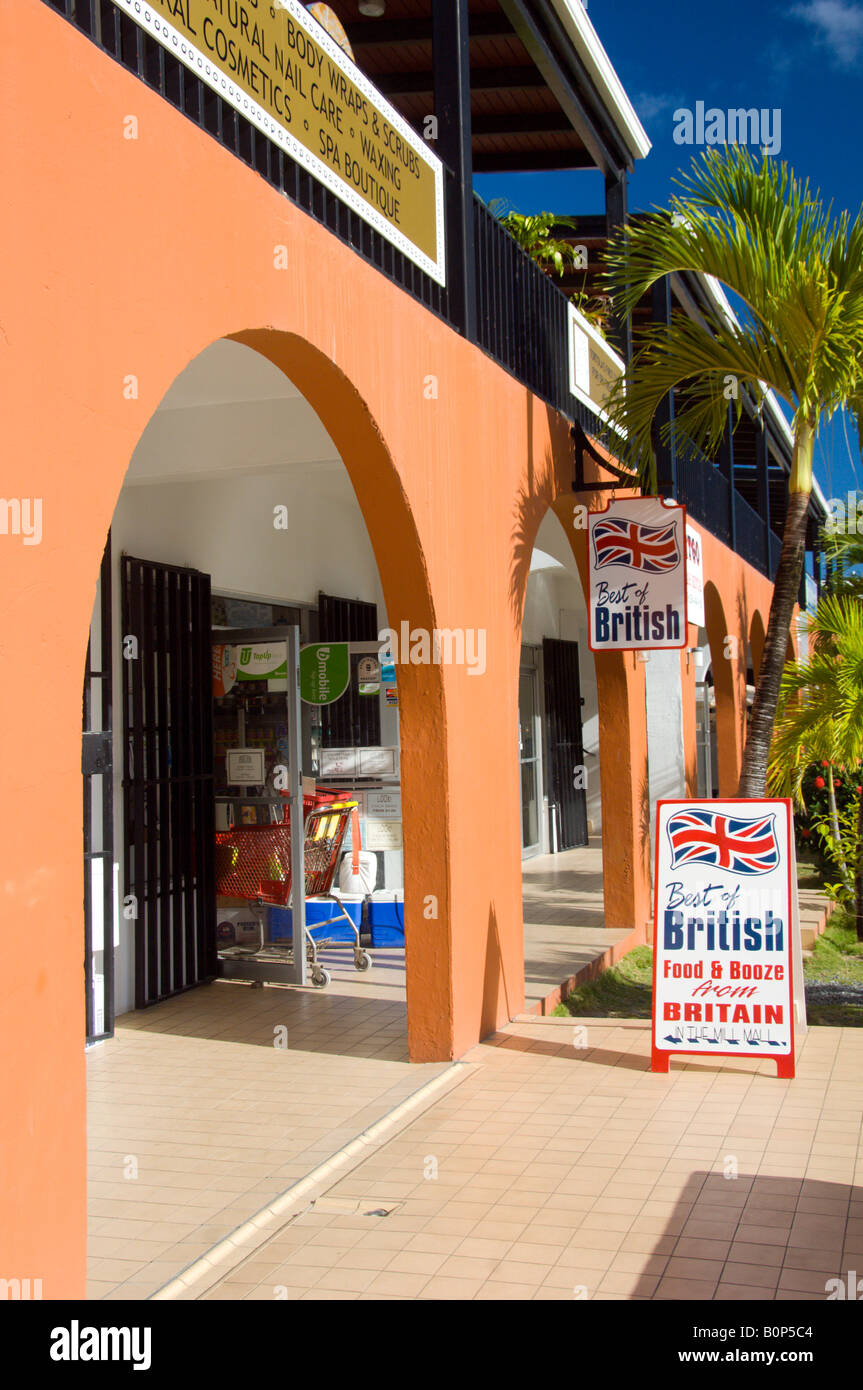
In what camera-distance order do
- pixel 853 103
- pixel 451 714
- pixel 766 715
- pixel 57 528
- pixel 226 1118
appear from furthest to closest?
pixel 853 103
pixel 766 715
pixel 451 714
pixel 226 1118
pixel 57 528

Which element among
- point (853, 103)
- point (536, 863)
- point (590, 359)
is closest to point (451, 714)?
point (590, 359)

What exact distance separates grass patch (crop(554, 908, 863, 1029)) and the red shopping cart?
61.8 inches

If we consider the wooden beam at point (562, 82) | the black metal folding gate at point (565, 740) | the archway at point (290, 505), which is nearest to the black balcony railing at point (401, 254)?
the archway at point (290, 505)

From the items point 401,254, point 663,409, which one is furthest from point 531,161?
point 401,254

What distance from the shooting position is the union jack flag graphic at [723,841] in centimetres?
667

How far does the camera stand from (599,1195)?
4.82 metres

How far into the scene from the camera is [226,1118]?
230 inches

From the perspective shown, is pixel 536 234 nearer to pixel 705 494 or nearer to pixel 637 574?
pixel 637 574

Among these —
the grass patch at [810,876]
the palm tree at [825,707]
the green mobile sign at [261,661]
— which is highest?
the green mobile sign at [261,661]

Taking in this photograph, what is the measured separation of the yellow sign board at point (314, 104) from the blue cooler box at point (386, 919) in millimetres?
4800

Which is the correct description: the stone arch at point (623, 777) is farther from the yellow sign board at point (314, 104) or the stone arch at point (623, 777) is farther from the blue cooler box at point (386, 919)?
the yellow sign board at point (314, 104)

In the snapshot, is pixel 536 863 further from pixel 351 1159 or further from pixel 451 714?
pixel 351 1159

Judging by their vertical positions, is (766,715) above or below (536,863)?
above
